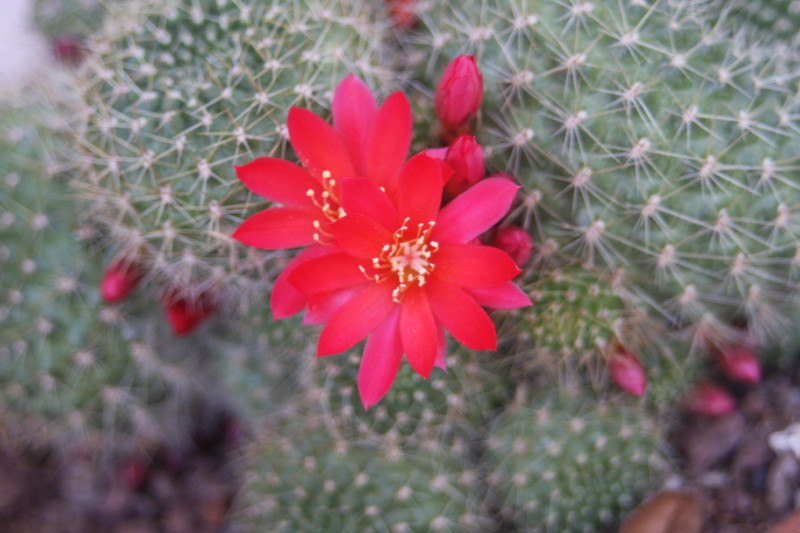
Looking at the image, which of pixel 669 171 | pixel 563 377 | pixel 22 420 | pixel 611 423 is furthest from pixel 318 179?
pixel 22 420

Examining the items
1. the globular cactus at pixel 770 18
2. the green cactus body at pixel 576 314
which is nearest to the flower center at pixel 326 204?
the green cactus body at pixel 576 314

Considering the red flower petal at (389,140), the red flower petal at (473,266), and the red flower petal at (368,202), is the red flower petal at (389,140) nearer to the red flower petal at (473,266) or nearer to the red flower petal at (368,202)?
the red flower petal at (368,202)

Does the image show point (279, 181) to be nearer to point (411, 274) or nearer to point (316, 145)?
point (316, 145)

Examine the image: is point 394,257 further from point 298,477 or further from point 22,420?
point 22,420

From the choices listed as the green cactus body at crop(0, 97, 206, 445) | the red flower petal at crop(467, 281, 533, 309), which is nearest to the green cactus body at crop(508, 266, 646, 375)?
the red flower petal at crop(467, 281, 533, 309)

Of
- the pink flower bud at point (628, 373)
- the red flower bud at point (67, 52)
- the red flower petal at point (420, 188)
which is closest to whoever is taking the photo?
the red flower petal at point (420, 188)

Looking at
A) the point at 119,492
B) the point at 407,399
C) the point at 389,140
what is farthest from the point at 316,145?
the point at 119,492
